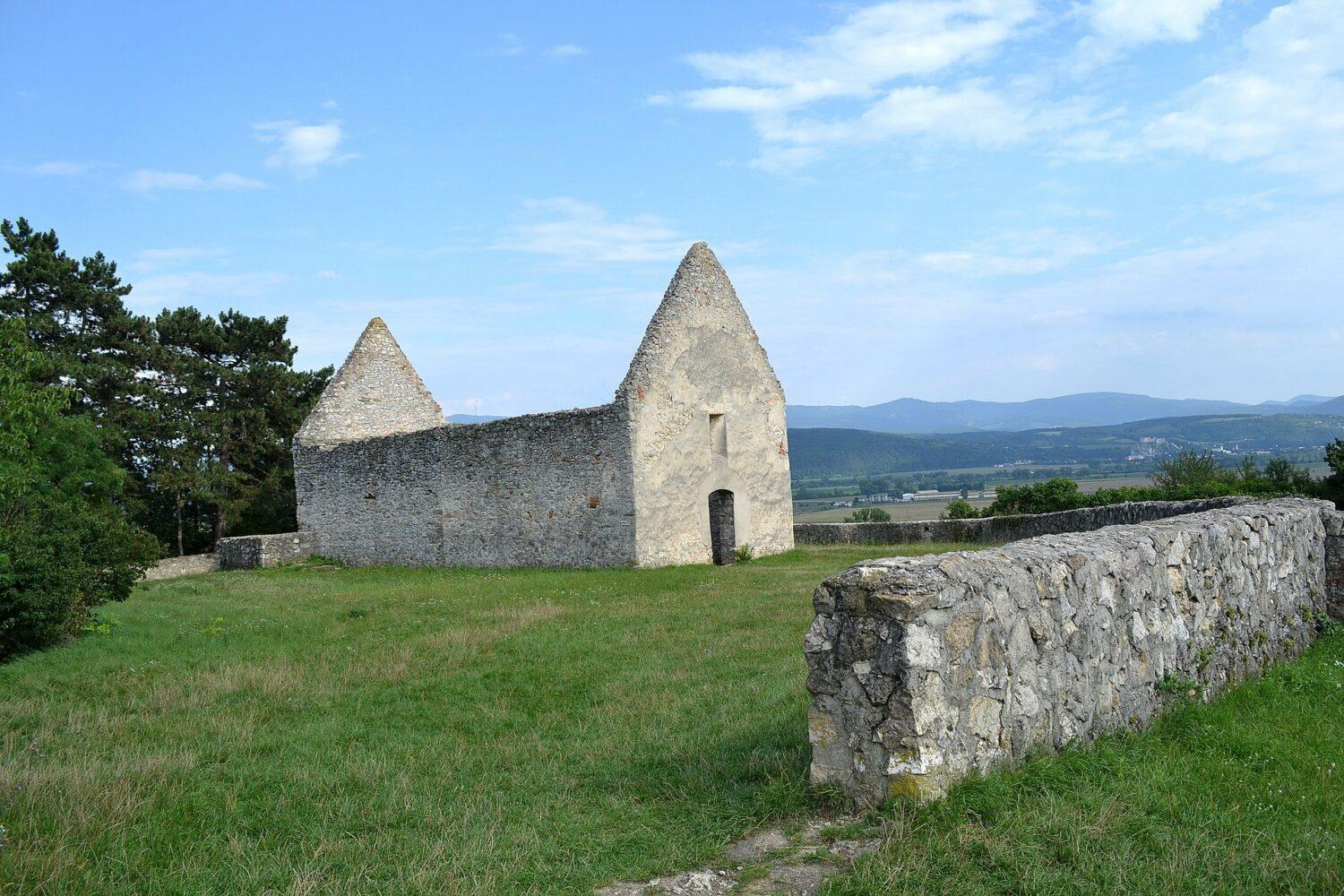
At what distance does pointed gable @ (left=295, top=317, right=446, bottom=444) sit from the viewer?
28766 mm

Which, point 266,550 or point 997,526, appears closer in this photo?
point 997,526

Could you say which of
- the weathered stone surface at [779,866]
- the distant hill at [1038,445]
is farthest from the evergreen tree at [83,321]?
the distant hill at [1038,445]

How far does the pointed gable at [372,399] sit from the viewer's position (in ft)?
94.4

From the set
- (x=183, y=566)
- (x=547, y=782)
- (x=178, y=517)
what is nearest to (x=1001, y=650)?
(x=547, y=782)

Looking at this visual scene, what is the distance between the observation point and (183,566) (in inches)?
1128

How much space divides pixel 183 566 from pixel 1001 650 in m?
29.1

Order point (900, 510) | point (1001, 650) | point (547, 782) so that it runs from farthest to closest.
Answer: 1. point (900, 510)
2. point (547, 782)
3. point (1001, 650)

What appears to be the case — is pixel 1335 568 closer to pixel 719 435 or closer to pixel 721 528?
pixel 719 435

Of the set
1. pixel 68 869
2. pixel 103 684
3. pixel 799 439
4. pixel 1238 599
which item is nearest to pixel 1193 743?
pixel 1238 599

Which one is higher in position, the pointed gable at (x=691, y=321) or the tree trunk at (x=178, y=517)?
the pointed gable at (x=691, y=321)

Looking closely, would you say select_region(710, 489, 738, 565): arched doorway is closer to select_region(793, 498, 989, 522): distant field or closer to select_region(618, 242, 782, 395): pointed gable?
select_region(618, 242, 782, 395): pointed gable

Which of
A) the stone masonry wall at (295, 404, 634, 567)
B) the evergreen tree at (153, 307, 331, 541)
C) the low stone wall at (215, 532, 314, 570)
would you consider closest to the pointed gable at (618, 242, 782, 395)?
the stone masonry wall at (295, 404, 634, 567)

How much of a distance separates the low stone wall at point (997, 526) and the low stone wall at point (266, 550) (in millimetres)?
→ 15502

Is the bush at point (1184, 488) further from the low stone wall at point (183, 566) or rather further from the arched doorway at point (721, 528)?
the low stone wall at point (183, 566)
